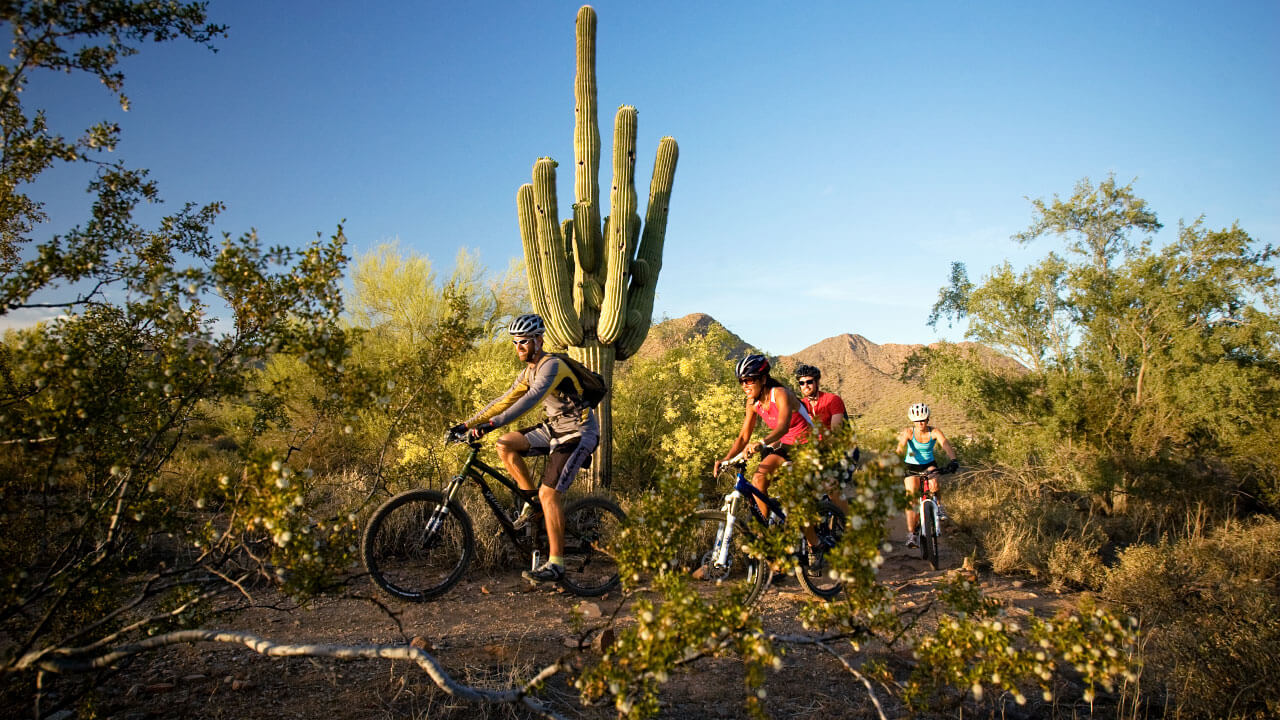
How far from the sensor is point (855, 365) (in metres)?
42.7

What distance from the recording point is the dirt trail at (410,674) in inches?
132

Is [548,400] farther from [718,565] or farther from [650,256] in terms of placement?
[650,256]

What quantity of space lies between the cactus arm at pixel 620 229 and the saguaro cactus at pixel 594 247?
2 cm

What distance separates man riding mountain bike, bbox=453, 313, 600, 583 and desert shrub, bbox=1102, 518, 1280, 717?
3983 mm

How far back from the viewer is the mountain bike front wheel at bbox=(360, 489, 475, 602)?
15.6ft

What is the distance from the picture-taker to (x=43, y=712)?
9.81ft

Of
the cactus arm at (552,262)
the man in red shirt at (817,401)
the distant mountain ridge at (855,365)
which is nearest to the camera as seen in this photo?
the man in red shirt at (817,401)

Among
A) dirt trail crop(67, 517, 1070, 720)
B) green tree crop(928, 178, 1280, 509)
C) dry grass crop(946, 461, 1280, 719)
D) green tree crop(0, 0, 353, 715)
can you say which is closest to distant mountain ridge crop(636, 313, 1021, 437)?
green tree crop(928, 178, 1280, 509)

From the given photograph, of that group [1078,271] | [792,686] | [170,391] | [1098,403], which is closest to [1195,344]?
[1098,403]

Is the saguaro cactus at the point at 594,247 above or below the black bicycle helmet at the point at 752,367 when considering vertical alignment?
above

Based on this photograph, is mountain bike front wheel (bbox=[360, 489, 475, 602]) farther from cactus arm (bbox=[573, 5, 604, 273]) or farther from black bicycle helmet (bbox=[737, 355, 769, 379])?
cactus arm (bbox=[573, 5, 604, 273])

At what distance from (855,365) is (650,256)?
3536 cm

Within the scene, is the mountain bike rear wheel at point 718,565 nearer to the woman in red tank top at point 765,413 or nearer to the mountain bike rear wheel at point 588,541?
the woman in red tank top at point 765,413

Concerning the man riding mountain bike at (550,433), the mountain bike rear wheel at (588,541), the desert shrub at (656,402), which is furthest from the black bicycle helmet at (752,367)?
the desert shrub at (656,402)
